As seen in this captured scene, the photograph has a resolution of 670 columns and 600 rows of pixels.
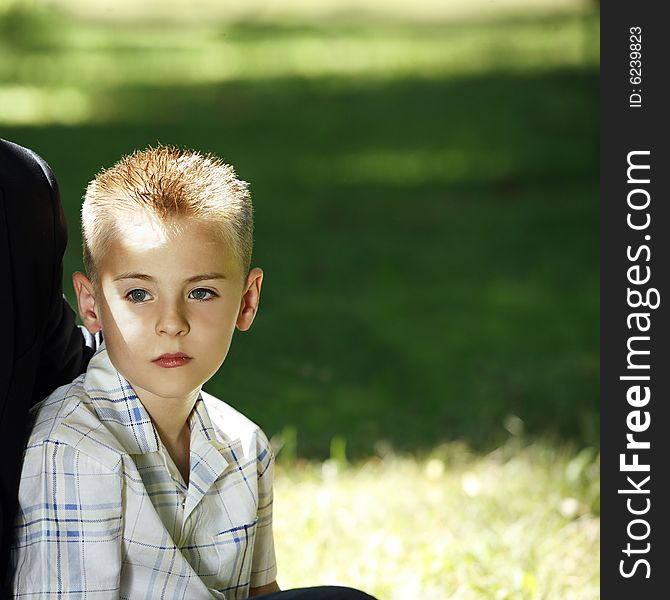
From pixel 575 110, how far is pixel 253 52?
8.01ft

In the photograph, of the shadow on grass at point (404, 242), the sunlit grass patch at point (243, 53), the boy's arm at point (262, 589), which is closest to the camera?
the boy's arm at point (262, 589)

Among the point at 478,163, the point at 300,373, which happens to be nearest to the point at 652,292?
the point at 300,373

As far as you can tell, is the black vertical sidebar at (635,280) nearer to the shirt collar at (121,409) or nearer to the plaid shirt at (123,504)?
the plaid shirt at (123,504)

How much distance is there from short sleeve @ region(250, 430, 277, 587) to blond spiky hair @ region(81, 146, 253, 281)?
0.98 ft

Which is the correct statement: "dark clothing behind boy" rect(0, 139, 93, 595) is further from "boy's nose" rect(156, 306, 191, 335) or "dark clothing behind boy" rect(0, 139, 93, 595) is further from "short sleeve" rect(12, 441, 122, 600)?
"boy's nose" rect(156, 306, 191, 335)

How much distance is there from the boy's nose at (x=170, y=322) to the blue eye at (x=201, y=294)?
38 millimetres

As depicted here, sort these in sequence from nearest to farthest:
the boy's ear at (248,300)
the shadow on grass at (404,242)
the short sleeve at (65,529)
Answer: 1. the short sleeve at (65,529)
2. the boy's ear at (248,300)
3. the shadow on grass at (404,242)

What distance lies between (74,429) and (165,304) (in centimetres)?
20

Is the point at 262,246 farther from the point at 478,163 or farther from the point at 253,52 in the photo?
the point at 253,52

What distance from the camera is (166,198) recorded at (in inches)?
67.0

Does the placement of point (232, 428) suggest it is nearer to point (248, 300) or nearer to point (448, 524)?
point (248, 300)

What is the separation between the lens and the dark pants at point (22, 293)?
5.37 ft

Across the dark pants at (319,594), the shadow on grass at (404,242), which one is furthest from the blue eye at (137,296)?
the shadow on grass at (404,242)

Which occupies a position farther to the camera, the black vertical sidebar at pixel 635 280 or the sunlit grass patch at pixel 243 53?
the sunlit grass patch at pixel 243 53
